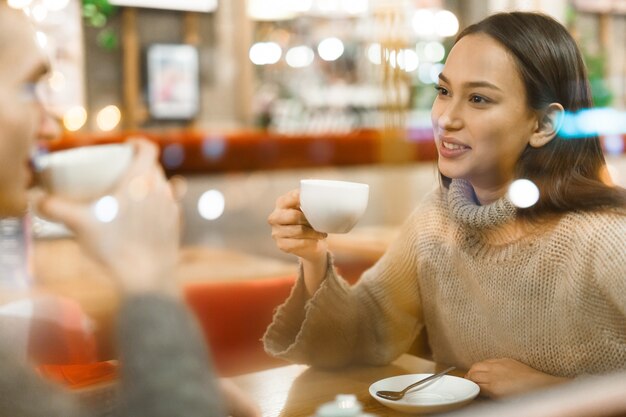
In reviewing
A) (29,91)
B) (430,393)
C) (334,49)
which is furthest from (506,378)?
(334,49)

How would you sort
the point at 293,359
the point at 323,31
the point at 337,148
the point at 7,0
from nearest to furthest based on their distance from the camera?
the point at 7,0
the point at 293,359
the point at 337,148
the point at 323,31

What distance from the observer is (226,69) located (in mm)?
1052

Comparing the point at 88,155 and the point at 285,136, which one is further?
the point at 285,136

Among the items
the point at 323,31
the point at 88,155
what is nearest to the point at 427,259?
the point at 88,155

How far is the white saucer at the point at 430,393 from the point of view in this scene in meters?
0.89

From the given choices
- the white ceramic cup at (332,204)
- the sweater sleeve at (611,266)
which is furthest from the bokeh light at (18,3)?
the sweater sleeve at (611,266)

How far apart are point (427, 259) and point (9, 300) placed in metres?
0.66

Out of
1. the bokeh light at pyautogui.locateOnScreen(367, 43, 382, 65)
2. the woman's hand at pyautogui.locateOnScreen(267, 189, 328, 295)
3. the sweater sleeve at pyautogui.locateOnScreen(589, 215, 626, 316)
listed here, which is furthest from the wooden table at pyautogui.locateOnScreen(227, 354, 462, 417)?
the bokeh light at pyautogui.locateOnScreen(367, 43, 382, 65)

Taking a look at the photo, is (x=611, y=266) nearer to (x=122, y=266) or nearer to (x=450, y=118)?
(x=450, y=118)

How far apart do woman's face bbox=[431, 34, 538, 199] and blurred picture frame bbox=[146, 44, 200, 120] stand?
1.08 feet

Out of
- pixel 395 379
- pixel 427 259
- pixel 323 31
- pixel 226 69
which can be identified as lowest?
pixel 395 379

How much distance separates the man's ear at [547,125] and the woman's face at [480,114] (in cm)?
3

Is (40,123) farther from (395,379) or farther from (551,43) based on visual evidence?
(551,43)

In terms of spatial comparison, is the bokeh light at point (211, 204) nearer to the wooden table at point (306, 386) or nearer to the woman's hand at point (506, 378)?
the wooden table at point (306, 386)
